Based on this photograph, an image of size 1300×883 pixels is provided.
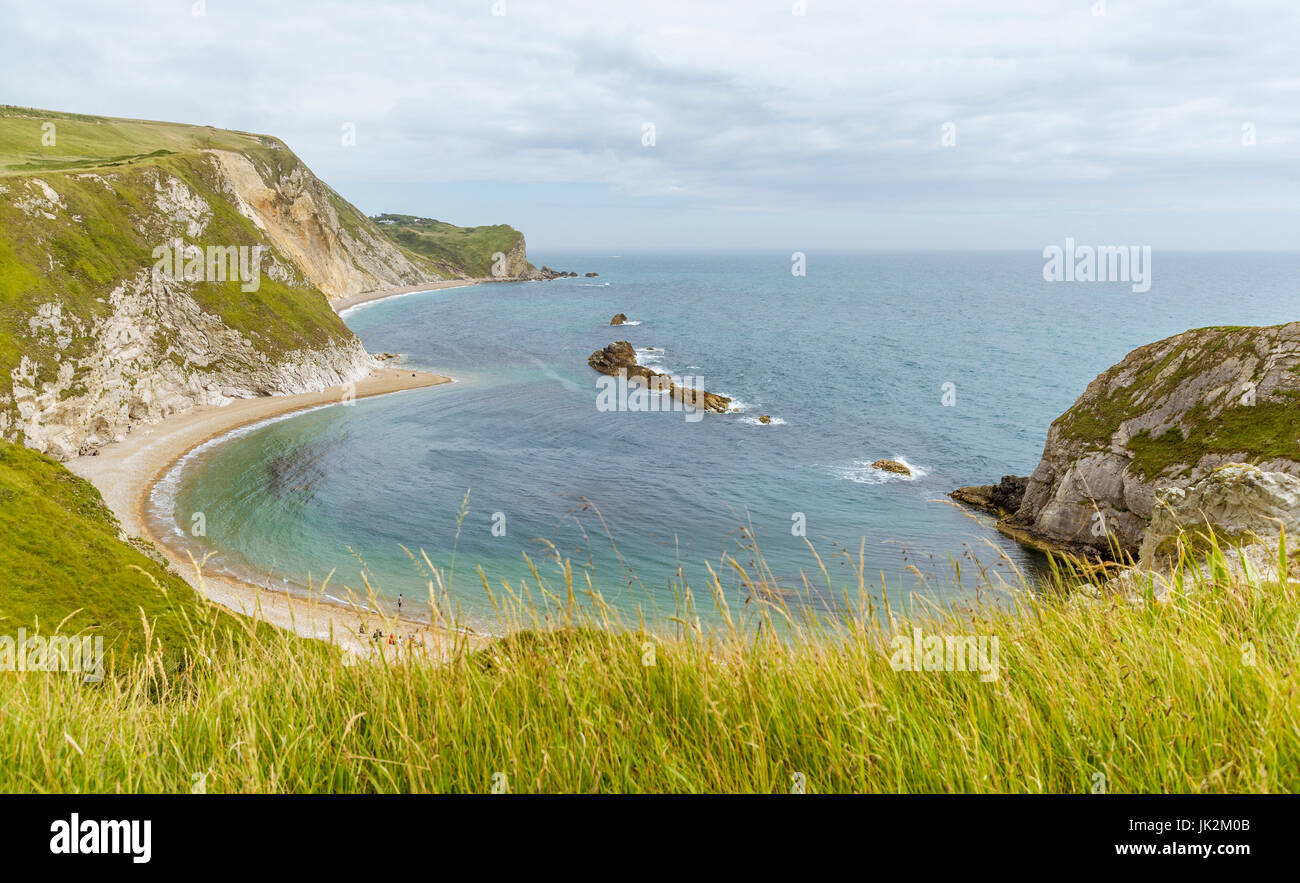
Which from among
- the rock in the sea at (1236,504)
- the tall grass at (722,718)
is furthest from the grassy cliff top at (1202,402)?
the tall grass at (722,718)

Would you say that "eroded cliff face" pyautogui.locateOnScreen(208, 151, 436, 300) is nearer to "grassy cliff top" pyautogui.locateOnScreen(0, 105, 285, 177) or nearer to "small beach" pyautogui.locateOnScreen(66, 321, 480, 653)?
"grassy cliff top" pyautogui.locateOnScreen(0, 105, 285, 177)

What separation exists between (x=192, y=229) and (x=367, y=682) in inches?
3623

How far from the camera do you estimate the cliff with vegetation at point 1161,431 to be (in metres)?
34.1

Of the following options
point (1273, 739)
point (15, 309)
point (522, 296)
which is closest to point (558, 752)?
point (1273, 739)

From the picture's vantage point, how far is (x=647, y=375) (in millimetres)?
86188

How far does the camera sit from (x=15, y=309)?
5184cm

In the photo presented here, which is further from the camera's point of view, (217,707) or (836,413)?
(836,413)

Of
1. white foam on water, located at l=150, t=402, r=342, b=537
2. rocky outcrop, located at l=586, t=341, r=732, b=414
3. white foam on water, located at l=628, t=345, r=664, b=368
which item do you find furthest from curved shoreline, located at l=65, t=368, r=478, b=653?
white foam on water, located at l=628, t=345, r=664, b=368

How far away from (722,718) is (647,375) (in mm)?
83617

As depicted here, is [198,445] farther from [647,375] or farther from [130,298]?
[647,375]

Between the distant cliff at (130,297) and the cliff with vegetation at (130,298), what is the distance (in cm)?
13

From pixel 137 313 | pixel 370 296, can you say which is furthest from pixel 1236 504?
pixel 370 296
